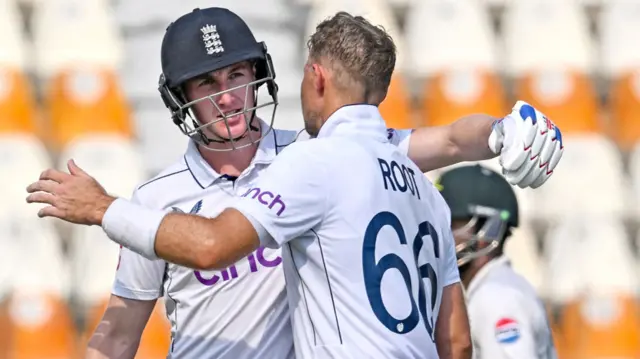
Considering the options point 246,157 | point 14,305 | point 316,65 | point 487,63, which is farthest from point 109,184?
point 316,65

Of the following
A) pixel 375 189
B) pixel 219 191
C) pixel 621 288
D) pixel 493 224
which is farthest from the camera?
pixel 621 288

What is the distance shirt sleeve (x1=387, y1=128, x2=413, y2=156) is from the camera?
3.70 metres

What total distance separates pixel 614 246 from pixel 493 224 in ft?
9.24

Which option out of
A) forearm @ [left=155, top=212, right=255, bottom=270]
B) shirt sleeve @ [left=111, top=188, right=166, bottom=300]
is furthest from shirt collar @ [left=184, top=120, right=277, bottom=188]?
forearm @ [left=155, top=212, right=255, bottom=270]

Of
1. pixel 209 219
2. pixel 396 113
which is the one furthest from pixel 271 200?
pixel 396 113

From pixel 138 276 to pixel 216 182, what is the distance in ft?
1.18

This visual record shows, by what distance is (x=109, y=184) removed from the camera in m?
7.52

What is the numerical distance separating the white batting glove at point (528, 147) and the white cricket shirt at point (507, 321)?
1349 millimetres

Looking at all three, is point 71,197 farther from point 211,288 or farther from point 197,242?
point 211,288

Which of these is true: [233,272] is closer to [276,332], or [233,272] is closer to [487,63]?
[276,332]

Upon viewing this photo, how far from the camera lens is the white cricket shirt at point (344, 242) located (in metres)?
3.00

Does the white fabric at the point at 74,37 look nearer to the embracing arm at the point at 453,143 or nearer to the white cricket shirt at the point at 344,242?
the embracing arm at the point at 453,143

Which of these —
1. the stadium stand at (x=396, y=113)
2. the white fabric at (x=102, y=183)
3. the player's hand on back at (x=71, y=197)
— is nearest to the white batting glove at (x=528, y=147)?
the player's hand on back at (x=71, y=197)

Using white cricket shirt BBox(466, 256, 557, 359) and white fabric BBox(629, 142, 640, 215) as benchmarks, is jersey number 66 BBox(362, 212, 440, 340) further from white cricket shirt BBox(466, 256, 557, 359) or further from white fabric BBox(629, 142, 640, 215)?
white fabric BBox(629, 142, 640, 215)
